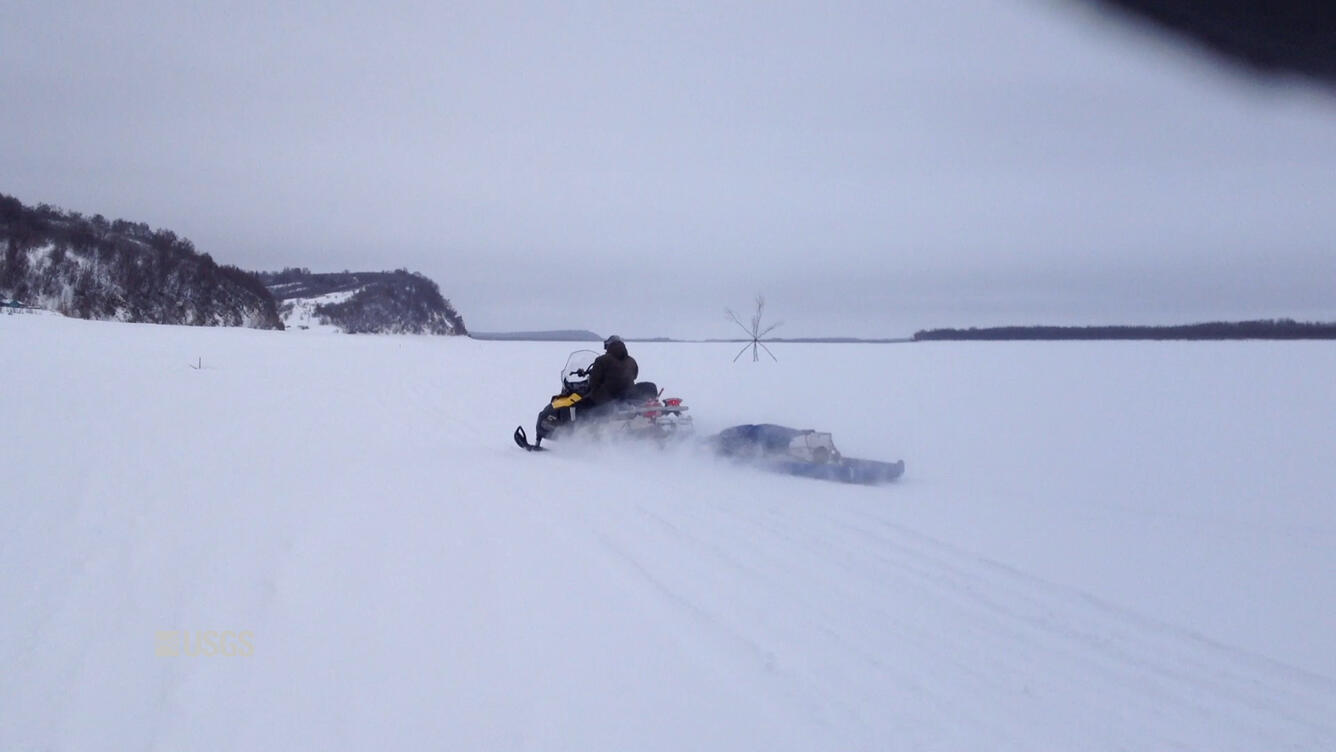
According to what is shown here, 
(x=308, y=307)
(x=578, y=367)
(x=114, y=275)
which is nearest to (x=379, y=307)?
(x=308, y=307)

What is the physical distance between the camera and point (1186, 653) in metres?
3.51

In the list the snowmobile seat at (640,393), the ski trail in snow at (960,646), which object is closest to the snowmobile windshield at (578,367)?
the snowmobile seat at (640,393)

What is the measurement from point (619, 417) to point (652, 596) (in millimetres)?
5218

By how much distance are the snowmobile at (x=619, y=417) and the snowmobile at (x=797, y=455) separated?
0.55 meters

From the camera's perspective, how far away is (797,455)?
26.9 ft

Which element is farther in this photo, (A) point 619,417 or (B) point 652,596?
(A) point 619,417

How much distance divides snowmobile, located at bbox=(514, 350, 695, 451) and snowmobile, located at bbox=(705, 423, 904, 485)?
1.80ft

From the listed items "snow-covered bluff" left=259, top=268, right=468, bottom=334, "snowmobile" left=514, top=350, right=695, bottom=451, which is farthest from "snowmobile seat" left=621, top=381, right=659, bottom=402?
"snow-covered bluff" left=259, top=268, right=468, bottom=334

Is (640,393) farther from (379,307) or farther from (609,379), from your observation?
(379,307)

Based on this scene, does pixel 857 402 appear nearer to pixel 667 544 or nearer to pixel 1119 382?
pixel 1119 382

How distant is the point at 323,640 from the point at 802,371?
22675 millimetres

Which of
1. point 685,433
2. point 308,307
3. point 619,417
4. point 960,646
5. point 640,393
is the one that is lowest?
point 960,646

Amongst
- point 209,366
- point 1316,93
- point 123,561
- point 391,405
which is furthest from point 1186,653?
point 209,366

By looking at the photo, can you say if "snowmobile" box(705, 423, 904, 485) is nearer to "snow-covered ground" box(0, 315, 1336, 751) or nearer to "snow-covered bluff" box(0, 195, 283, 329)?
"snow-covered ground" box(0, 315, 1336, 751)
